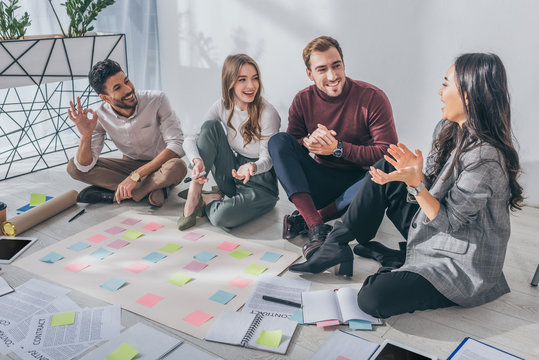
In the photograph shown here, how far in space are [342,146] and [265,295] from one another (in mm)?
765

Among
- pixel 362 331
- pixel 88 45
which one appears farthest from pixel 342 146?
pixel 88 45

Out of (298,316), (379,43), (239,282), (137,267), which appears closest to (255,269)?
(239,282)

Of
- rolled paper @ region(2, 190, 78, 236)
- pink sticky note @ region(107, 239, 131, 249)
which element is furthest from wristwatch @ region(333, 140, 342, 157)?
rolled paper @ region(2, 190, 78, 236)

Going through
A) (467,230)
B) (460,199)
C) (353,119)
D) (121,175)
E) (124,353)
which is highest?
(353,119)

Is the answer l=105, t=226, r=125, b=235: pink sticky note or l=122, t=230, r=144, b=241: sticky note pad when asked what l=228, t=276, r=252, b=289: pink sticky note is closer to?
l=122, t=230, r=144, b=241: sticky note pad

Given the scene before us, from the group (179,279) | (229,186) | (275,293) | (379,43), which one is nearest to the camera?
(275,293)

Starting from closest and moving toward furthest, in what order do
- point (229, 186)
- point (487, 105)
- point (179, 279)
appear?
point (487, 105) < point (179, 279) < point (229, 186)

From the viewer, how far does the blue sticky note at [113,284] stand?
6.23 ft

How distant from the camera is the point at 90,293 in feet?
6.13

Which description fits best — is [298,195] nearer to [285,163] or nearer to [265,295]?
[285,163]

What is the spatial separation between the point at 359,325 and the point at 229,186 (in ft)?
3.55

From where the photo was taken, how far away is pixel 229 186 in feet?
8.21

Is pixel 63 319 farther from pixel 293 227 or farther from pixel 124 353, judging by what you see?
pixel 293 227


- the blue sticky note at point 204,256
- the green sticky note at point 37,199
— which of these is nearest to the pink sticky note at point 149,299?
the blue sticky note at point 204,256
